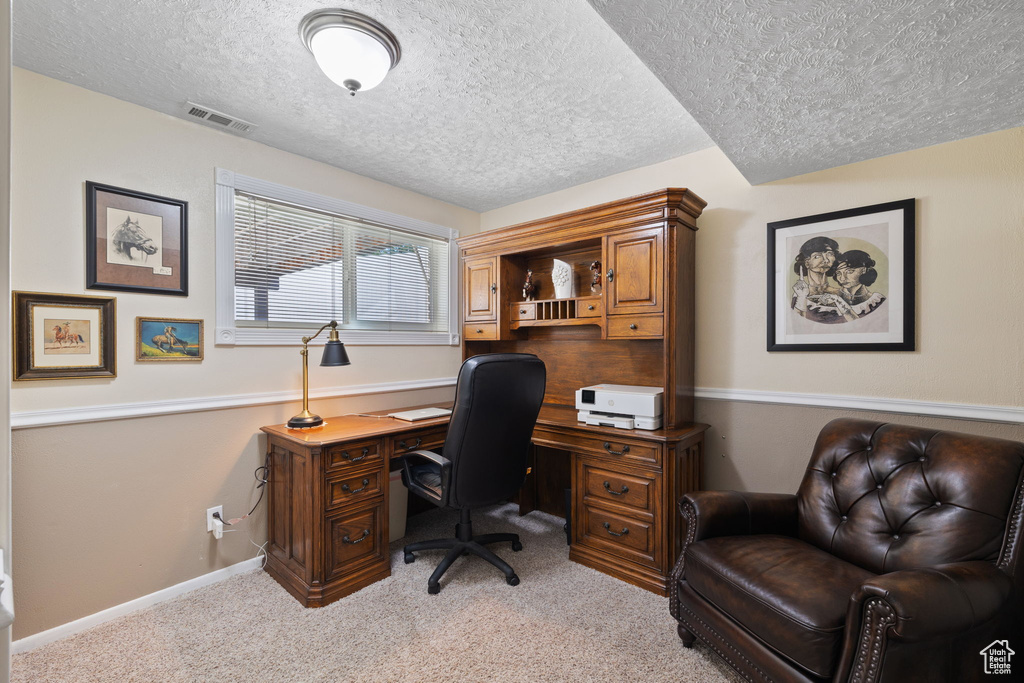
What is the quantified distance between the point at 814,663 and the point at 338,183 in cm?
330

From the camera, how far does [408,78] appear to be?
1.92 meters

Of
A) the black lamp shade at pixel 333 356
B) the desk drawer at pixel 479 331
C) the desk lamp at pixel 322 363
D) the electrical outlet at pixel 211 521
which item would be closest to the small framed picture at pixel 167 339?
the desk lamp at pixel 322 363

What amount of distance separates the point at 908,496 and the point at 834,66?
5.22ft

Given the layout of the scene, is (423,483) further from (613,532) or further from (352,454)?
(613,532)

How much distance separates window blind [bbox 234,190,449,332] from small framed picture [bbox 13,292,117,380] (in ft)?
1.89

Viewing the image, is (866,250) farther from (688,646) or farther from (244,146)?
(244,146)

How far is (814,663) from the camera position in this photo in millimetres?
1343

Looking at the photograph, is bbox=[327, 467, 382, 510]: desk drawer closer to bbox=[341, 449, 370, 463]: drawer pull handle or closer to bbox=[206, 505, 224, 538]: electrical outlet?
bbox=[341, 449, 370, 463]: drawer pull handle

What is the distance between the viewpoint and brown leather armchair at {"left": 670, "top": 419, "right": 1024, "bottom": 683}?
123 centimetres

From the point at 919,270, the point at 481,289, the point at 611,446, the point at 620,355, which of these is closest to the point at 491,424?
the point at 611,446

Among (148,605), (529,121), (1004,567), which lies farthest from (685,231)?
(148,605)

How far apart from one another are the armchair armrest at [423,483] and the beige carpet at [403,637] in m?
0.48

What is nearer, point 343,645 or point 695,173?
point 343,645

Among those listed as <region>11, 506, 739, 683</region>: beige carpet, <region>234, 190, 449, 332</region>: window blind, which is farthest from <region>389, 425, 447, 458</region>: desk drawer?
<region>234, 190, 449, 332</region>: window blind
